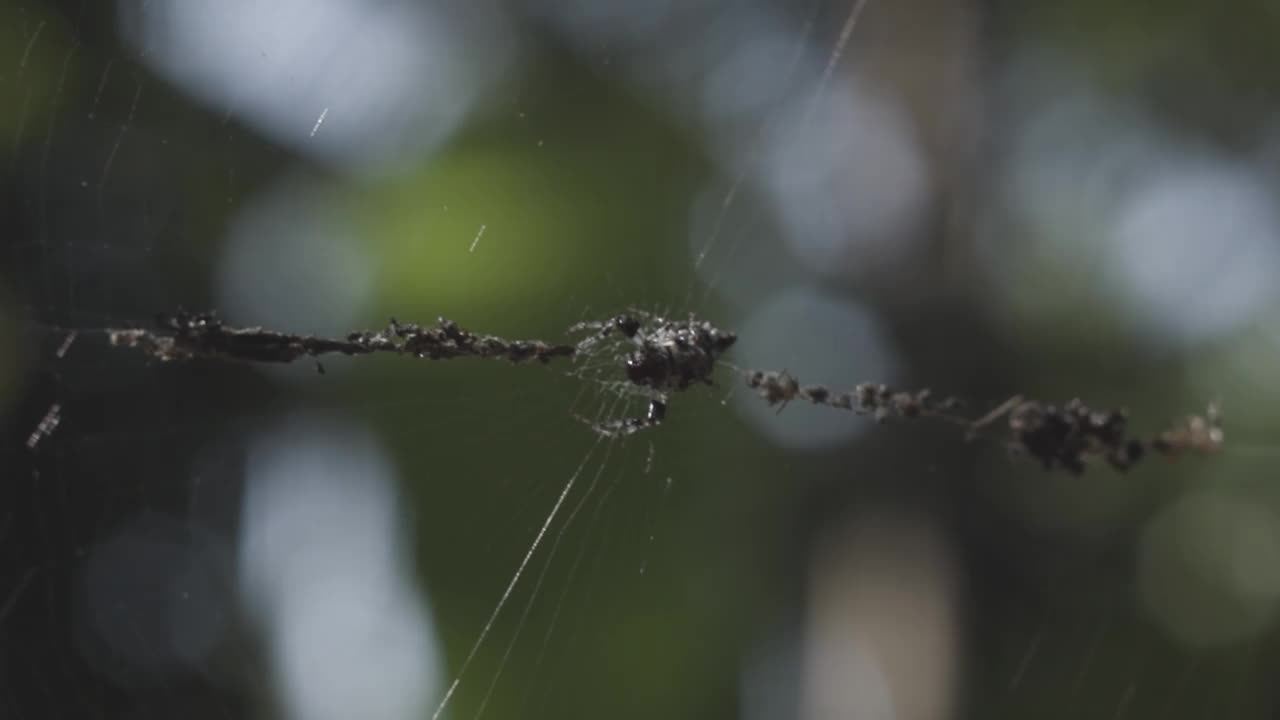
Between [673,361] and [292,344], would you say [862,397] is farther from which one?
[292,344]

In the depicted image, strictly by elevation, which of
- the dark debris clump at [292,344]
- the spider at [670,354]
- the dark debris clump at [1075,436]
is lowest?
the dark debris clump at [292,344]

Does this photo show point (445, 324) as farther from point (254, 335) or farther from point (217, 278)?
point (217, 278)

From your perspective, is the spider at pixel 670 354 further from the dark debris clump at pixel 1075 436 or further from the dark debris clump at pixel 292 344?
the dark debris clump at pixel 1075 436

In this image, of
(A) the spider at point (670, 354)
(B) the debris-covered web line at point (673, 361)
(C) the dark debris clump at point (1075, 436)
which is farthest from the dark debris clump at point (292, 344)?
(C) the dark debris clump at point (1075, 436)

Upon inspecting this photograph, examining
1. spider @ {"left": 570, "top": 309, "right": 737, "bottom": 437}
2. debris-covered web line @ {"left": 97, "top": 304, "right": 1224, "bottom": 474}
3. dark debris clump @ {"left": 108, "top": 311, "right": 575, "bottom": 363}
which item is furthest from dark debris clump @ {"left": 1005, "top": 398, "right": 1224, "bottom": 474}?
dark debris clump @ {"left": 108, "top": 311, "right": 575, "bottom": 363}

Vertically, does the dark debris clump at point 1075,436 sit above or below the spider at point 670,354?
above

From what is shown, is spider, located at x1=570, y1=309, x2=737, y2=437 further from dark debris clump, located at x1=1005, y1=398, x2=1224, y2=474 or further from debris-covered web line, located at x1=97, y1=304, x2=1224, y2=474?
dark debris clump, located at x1=1005, y1=398, x2=1224, y2=474
